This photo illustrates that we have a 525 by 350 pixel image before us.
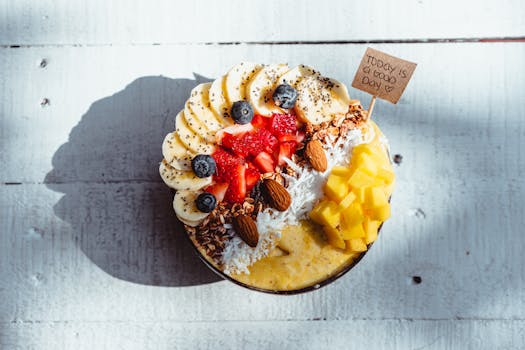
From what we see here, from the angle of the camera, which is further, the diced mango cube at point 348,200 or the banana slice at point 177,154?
the banana slice at point 177,154

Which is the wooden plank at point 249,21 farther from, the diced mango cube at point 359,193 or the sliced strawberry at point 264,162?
the diced mango cube at point 359,193

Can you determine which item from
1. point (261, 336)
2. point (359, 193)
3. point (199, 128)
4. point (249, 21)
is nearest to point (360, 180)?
point (359, 193)

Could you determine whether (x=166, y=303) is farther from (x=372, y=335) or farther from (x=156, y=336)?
(x=372, y=335)

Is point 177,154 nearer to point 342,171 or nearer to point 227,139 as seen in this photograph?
point 227,139

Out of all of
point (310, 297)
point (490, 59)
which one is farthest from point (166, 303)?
point (490, 59)

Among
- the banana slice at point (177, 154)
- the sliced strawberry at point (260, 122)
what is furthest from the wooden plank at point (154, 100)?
the sliced strawberry at point (260, 122)
